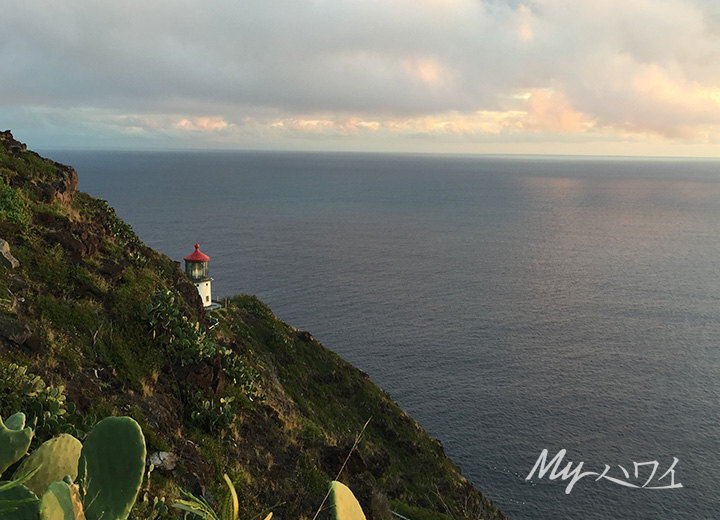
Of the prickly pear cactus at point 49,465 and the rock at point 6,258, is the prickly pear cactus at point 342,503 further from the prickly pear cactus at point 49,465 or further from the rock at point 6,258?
the rock at point 6,258

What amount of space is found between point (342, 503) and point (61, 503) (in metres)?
1.97

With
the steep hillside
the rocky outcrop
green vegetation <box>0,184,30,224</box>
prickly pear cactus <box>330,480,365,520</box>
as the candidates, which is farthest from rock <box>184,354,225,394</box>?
prickly pear cactus <box>330,480,365,520</box>

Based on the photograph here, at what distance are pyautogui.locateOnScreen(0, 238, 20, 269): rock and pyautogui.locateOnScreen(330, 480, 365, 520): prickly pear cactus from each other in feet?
71.8

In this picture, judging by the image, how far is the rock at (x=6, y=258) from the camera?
68.1 ft

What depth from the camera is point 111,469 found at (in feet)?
14.4

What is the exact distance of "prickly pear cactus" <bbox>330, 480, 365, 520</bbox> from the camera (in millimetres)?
3721

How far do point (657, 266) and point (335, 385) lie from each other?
13761 cm

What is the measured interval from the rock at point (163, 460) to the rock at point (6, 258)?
1096 cm

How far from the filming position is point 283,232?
194 m

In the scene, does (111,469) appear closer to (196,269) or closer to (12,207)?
(12,207)

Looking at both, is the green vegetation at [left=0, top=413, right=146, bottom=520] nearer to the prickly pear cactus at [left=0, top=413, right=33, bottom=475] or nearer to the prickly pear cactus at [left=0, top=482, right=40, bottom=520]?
the prickly pear cactus at [left=0, top=413, right=33, bottom=475]

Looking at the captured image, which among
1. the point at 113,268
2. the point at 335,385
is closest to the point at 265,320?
the point at 335,385

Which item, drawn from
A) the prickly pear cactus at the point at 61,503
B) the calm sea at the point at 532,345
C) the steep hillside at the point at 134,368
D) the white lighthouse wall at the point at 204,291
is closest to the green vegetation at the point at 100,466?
the prickly pear cactus at the point at 61,503

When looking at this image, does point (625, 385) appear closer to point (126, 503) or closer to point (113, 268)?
point (113, 268)
